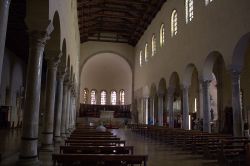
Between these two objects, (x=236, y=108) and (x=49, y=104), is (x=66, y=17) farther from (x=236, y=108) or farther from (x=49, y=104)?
(x=236, y=108)

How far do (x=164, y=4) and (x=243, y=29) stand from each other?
13595 mm

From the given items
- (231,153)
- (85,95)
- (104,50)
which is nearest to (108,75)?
(85,95)

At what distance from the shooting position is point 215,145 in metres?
10.5

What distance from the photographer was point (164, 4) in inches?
991

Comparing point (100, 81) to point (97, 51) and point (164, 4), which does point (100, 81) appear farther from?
point (164, 4)

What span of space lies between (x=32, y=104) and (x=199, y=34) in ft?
41.3

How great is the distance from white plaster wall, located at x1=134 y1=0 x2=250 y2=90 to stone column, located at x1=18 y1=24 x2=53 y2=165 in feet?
29.2

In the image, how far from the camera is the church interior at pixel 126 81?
800cm

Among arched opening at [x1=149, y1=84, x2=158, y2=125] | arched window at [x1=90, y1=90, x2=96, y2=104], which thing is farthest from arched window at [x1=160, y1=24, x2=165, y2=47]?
arched window at [x1=90, y1=90, x2=96, y2=104]

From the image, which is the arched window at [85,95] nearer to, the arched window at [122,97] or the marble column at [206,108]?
the arched window at [122,97]

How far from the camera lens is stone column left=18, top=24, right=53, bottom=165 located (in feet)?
24.4

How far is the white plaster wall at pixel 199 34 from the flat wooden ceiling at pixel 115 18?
4.63 ft

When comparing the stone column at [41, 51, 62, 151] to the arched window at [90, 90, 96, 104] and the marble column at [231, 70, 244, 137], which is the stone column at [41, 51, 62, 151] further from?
the arched window at [90, 90, 96, 104]

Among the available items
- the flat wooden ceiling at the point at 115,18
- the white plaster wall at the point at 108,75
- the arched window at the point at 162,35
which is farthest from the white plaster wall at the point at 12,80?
the arched window at the point at 162,35
